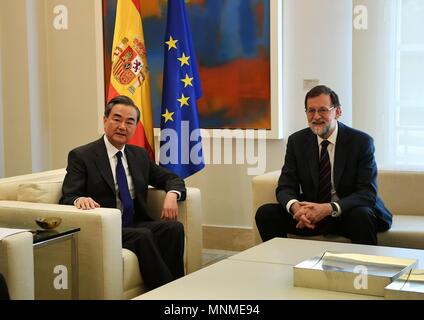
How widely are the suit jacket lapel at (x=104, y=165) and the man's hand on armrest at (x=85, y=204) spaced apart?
0.93ft

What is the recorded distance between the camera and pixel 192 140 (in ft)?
15.9

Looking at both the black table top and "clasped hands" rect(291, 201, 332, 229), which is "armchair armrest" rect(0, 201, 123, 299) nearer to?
the black table top

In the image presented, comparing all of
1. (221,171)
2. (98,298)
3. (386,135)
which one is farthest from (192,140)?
(98,298)

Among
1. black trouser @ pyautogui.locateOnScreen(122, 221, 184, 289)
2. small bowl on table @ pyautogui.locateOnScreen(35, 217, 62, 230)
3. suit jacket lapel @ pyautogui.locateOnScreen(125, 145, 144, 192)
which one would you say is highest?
suit jacket lapel @ pyautogui.locateOnScreen(125, 145, 144, 192)

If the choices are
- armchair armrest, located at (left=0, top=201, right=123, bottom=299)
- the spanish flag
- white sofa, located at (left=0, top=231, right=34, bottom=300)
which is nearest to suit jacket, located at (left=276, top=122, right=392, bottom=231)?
armchair armrest, located at (left=0, top=201, right=123, bottom=299)

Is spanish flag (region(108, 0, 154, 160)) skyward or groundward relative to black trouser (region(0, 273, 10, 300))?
skyward

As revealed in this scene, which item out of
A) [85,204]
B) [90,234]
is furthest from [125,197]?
[90,234]

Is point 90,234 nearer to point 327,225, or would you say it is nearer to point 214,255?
point 327,225

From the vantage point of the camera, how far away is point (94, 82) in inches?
230

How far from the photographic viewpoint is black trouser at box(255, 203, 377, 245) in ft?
12.4

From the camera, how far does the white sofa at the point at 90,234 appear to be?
3363 millimetres

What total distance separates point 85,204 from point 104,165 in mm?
402

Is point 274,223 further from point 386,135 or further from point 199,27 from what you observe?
point 199,27

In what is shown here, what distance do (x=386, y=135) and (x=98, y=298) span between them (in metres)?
2.52
